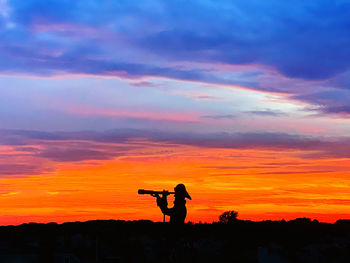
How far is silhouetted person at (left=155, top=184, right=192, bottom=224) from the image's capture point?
88.7 ft

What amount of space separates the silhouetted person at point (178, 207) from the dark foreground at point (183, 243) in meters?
0.49

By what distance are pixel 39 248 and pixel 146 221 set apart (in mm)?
7742

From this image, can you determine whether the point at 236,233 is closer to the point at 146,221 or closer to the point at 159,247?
the point at 159,247

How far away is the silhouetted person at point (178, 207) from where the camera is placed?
27.0 metres

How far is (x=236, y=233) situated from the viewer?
26.4m

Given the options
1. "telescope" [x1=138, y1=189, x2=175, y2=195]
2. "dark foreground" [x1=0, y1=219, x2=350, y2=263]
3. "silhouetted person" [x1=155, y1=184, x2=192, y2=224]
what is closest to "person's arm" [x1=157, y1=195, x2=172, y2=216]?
"silhouetted person" [x1=155, y1=184, x2=192, y2=224]

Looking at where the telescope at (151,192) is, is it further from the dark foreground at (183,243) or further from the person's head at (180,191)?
the dark foreground at (183,243)

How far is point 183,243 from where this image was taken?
26156mm

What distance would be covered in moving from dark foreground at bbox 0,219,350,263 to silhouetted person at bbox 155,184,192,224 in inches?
19.3

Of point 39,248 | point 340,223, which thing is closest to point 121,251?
point 39,248

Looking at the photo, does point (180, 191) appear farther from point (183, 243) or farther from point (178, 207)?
point (183, 243)

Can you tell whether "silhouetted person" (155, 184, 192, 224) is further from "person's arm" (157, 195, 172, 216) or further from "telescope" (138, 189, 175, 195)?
"telescope" (138, 189, 175, 195)

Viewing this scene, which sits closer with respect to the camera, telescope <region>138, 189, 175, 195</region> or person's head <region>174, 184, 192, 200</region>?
person's head <region>174, 184, 192, 200</region>

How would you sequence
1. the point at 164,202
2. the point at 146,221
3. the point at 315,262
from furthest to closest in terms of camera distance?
1. the point at 146,221
2. the point at 164,202
3. the point at 315,262
